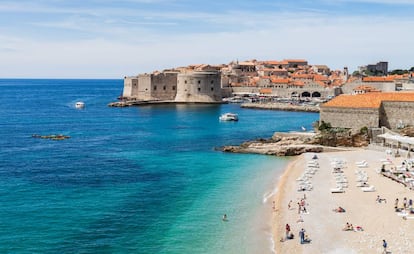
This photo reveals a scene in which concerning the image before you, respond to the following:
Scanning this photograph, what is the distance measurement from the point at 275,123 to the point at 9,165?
3157 cm

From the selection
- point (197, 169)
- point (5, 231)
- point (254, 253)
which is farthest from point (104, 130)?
point (254, 253)

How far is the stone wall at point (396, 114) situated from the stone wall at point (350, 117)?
0.88 m

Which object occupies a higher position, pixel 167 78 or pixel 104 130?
pixel 167 78

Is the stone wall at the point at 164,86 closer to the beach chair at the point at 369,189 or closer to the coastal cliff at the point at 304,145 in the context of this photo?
the coastal cliff at the point at 304,145

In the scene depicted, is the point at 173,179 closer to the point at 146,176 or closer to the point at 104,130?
the point at 146,176

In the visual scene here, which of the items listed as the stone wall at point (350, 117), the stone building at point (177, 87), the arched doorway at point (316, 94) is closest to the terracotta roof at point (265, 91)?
the arched doorway at point (316, 94)

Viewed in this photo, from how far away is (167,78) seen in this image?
288 feet

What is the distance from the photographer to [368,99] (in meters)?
37.3

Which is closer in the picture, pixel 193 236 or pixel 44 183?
pixel 193 236

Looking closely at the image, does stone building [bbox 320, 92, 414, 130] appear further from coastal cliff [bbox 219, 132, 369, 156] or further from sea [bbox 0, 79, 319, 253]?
sea [bbox 0, 79, 319, 253]

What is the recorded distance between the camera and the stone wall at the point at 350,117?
35.8 m

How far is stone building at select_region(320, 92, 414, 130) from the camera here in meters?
35.4

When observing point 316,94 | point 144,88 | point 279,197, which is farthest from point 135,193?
point 316,94

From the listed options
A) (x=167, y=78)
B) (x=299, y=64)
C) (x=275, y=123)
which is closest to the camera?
(x=275, y=123)
